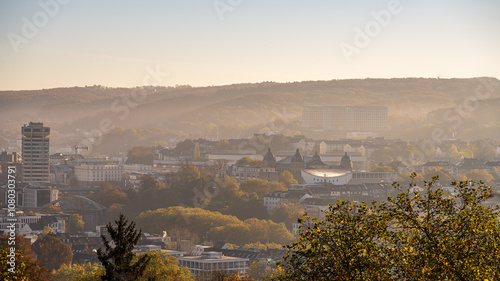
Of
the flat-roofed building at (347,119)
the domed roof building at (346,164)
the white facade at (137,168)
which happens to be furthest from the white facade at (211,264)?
the flat-roofed building at (347,119)

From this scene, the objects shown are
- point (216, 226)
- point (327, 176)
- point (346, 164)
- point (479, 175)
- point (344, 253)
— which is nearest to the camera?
point (344, 253)

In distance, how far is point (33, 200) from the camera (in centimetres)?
8719

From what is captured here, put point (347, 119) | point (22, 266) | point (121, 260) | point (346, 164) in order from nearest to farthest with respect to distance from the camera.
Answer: point (22, 266) → point (121, 260) → point (346, 164) → point (347, 119)

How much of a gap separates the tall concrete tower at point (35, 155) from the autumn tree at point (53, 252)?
41944mm

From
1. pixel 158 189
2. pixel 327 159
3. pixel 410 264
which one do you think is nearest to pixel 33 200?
pixel 158 189

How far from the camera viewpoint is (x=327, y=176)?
3762 inches

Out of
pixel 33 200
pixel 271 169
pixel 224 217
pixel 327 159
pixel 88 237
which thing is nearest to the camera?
pixel 88 237

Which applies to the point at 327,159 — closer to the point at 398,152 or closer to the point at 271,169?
the point at 398,152

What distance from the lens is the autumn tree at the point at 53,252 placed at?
5711 cm

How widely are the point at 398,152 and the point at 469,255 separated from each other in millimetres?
112016

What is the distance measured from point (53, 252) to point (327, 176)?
4098 cm

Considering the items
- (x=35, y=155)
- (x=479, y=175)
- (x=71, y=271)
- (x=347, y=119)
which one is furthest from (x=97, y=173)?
(x=347, y=119)

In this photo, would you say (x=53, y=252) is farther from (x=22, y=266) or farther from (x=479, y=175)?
(x=479, y=175)

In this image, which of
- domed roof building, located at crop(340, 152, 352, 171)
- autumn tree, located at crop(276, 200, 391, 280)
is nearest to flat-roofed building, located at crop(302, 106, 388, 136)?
domed roof building, located at crop(340, 152, 352, 171)
